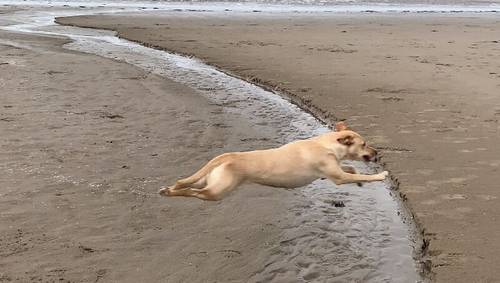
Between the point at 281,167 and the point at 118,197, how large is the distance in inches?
71.6

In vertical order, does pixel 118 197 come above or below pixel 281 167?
below

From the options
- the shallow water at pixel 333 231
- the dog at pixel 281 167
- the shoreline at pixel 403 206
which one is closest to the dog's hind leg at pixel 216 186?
the dog at pixel 281 167

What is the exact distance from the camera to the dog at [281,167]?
5.54 meters

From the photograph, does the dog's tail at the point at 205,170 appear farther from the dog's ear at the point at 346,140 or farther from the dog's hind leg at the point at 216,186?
the dog's ear at the point at 346,140

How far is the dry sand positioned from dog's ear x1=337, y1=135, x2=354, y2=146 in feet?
2.93

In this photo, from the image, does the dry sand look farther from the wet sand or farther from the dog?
the wet sand

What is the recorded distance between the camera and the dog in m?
5.54

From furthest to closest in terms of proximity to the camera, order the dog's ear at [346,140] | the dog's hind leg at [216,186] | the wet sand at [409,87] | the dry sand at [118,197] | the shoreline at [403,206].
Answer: the dog's ear at [346,140] → the wet sand at [409,87] → the dog's hind leg at [216,186] → the shoreline at [403,206] → the dry sand at [118,197]

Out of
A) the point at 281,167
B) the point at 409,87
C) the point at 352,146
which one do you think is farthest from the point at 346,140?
the point at 409,87

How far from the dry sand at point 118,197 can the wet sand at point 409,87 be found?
5.25ft

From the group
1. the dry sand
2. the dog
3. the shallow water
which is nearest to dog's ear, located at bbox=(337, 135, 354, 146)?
the dog

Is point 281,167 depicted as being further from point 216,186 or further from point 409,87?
point 409,87

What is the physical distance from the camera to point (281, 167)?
5809 mm

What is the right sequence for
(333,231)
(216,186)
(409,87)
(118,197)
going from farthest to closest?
(409,87) → (118,197) → (333,231) → (216,186)
